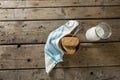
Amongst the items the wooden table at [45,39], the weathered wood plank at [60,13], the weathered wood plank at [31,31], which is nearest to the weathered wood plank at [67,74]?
the wooden table at [45,39]

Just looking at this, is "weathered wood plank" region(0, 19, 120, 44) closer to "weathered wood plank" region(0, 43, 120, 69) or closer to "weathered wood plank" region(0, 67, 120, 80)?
"weathered wood plank" region(0, 43, 120, 69)

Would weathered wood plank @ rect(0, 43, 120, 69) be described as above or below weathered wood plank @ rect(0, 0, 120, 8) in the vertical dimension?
below

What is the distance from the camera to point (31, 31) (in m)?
1.28

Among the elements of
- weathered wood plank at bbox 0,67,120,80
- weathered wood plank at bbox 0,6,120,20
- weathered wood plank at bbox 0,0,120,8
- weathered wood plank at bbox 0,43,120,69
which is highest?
weathered wood plank at bbox 0,0,120,8

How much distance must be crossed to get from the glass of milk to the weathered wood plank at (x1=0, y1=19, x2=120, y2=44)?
0.06 meters

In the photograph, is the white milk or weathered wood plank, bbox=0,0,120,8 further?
weathered wood plank, bbox=0,0,120,8

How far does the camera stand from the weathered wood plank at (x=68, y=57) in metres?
1.23

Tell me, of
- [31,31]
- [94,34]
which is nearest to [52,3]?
[31,31]

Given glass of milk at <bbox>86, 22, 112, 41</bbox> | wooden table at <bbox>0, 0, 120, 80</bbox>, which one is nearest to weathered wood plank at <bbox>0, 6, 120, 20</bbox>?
wooden table at <bbox>0, 0, 120, 80</bbox>

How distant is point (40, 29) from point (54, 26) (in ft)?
0.25

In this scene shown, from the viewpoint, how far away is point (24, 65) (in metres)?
1.23

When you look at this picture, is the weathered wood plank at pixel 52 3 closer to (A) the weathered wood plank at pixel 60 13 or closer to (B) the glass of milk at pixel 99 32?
(A) the weathered wood plank at pixel 60 13

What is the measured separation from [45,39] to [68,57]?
0.15 meters

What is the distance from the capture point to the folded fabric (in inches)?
47.2
